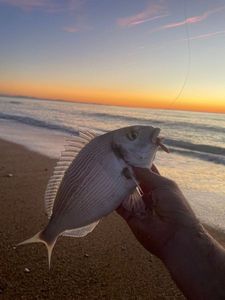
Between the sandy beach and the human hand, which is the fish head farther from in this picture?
the sandy beach

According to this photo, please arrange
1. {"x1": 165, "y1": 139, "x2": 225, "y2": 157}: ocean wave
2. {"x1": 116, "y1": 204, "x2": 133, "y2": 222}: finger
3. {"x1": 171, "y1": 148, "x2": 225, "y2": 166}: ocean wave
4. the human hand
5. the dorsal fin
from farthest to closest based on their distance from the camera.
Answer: {"x1": 165, "y1": 139, "x2": 225, "y2": 157}: ocean wave < {"x1": 171, "y1": 148, "x2": 225, "y2": 166}: ocean wave < {"x1": 116, "y1": 204, "x2": 133, "y2": 222}: finger < the human hand < the dorsal fin

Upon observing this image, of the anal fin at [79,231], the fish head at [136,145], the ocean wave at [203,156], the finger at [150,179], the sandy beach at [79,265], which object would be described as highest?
the fish head at [136,145]

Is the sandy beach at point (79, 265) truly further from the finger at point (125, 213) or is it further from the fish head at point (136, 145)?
the fish head at point (136, 145)

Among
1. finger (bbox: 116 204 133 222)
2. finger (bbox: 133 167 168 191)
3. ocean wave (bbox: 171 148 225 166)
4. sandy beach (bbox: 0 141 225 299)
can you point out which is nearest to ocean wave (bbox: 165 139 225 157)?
ocean wave (bbox: 171 148 225 166)

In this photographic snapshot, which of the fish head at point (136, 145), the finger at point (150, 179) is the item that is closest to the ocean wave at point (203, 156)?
the finger at point (150, 179)

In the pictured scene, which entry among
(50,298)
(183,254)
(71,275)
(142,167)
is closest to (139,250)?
(71,275)

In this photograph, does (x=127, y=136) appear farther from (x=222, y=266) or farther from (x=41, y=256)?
(x=41, y=256)

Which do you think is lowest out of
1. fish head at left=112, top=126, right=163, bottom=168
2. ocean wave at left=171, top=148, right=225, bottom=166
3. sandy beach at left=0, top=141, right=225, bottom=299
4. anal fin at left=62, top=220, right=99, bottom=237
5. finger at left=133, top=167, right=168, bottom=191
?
ocean wave at left=171, top=148, right=225, bottom=166

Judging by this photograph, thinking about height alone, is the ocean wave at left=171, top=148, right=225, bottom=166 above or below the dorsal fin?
below
